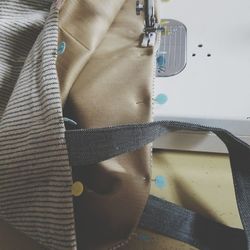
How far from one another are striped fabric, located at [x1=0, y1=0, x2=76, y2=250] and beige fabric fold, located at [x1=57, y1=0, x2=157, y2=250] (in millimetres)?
27

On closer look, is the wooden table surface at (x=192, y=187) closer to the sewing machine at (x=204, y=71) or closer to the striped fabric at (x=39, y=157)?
the sewing machine at (x=204, y=71)

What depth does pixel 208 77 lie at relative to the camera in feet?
1.74

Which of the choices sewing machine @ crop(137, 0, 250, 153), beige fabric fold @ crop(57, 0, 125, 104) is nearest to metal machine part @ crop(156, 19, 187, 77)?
sewing machine @ crop(137, 0, 250, 153)

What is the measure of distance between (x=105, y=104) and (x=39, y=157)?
100mm

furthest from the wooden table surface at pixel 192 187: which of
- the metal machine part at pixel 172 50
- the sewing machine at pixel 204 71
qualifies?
the metal machine part at pixel 172 50

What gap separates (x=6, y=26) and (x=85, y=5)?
5.1 inches

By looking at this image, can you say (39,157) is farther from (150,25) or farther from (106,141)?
(150,25)

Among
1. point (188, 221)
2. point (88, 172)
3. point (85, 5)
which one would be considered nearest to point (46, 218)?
point (88, 172)

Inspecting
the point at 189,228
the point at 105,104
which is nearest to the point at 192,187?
the point at 189,228

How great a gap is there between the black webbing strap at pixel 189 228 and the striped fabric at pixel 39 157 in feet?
0.36

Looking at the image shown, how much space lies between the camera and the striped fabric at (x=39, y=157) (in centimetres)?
38

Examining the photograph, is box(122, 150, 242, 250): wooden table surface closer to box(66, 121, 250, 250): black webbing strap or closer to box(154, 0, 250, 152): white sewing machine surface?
box(154, 0, 250, 152): white sewing machine surface

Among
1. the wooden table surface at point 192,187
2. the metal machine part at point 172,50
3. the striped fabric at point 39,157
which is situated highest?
the metal machine part at point 172,50

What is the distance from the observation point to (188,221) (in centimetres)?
45
